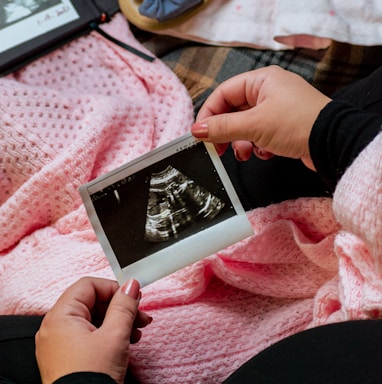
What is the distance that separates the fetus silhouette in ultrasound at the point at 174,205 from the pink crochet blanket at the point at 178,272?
73 mm

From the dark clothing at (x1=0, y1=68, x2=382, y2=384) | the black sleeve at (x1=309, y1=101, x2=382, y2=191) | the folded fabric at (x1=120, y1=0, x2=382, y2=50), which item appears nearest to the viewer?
the dark clothing at (x1=0, y1=68, x2=382, y2=384)

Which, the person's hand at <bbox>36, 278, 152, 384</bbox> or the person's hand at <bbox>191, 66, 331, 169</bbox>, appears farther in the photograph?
the person's hand at <bbox>191, 66, 331, 169</bbox>

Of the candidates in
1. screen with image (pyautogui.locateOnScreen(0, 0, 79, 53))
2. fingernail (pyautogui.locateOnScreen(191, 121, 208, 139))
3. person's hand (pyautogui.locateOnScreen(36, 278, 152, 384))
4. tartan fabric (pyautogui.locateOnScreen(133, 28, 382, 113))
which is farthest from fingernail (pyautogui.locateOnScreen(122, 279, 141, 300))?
screen with image (pyautogui.locateOnScreen(0, 0, 79, 53))

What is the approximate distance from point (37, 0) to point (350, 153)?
30.1 inches

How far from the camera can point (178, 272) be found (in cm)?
81

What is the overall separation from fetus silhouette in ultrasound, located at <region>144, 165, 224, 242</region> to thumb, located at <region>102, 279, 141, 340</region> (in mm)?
102

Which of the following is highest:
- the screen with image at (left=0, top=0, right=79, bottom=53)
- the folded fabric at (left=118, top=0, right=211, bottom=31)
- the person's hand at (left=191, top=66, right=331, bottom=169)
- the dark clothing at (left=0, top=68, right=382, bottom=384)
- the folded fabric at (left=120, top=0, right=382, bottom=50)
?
the screen with image at (left=0, top=0, right=79, bottom=53)

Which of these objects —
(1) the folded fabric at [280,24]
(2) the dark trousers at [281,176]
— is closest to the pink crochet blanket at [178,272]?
(2) the dark trousers at [281,176]

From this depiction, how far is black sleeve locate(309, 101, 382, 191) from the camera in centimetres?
64

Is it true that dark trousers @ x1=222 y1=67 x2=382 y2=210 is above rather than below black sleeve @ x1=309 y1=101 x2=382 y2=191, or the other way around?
below

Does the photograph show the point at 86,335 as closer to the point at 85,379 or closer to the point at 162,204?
the point at 85,379

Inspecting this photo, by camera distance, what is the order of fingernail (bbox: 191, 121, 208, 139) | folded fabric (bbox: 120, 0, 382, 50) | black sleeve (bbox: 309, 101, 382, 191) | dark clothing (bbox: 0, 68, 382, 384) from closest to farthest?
dark clothing (bbox: 0, 68, 382, 384) → black sleeve (bbox: 309, 101, 382, 191) → fingernail (bbox: 191, 121, 208, 139) → folded fabric (bbox: 120, 0, 382, 50)

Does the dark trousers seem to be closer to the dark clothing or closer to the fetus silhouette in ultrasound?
the dark clothing

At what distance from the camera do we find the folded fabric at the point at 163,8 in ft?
3.50
